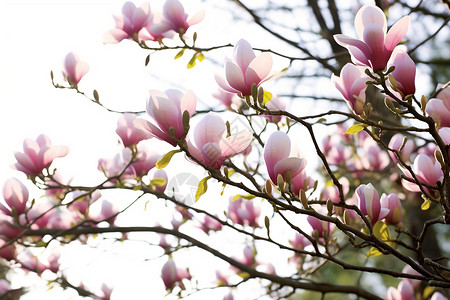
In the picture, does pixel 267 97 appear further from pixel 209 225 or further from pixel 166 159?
pixel 209 225

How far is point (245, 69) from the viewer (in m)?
0.91

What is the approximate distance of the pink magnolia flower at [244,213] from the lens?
1770 mm

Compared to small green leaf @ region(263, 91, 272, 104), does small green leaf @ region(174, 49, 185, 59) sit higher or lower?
higher

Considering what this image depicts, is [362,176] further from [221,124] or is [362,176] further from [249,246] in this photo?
[221,124]

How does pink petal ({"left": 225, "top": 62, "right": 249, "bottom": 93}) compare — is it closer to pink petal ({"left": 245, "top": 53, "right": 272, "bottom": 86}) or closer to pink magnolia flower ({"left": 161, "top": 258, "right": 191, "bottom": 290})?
pink petal ({"left": 245, "top": 53, "right": 272, "bottom": 86})

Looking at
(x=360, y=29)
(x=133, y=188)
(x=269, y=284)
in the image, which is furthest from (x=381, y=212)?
(x=269, y=284)

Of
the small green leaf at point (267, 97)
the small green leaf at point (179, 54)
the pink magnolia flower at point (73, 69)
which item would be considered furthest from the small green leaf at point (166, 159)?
the pink magnolia flower at point (73, 69)

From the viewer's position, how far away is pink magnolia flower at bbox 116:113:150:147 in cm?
132

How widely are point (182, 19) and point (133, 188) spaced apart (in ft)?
1.70

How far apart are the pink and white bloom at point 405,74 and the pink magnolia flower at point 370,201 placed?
8.5 inches

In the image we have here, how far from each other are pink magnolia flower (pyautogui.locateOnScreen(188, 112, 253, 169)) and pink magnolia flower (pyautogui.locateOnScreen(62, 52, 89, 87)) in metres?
0.78

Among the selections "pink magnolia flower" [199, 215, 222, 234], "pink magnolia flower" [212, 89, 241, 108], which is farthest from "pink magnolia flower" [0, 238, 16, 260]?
"pink magnolia flower" [212, 89, 241, 108]

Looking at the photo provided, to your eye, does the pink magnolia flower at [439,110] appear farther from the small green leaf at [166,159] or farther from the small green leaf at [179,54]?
the small green leaf at [179,54]

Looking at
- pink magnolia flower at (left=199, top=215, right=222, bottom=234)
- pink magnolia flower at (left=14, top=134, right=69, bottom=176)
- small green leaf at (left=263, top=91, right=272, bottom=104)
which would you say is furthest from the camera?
pink magnolia flower at (left=199, top=215, right=222, bottom=234)
